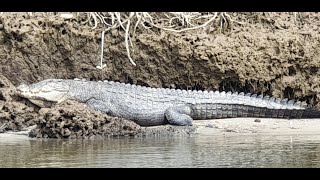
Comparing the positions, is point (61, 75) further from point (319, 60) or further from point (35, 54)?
point (319, 60)

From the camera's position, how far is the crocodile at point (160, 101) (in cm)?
586

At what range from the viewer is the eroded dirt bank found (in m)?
6.02

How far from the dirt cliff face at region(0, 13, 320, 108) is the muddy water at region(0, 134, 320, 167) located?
2.61ft

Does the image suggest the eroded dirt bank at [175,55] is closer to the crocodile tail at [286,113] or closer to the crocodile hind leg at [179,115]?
the crocodile tail at [286,113]

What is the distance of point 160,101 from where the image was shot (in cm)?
591

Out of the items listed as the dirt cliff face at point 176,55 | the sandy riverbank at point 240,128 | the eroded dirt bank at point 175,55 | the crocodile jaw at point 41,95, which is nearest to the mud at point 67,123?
the sandy riverbank at point 240,128

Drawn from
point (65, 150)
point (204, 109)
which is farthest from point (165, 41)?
point (65, 150)

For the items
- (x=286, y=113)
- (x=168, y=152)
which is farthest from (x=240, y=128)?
(x=168, y=152)

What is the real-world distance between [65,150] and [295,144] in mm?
1683

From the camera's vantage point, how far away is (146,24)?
6121mm

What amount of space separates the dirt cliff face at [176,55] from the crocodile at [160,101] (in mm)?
140

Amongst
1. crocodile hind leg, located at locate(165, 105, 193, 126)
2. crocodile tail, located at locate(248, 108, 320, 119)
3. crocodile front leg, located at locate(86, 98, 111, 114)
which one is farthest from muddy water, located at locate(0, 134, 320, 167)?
crocodile front leg, located at locate(86, 98, 111, 114)

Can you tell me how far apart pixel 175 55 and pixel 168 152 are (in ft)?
4.79

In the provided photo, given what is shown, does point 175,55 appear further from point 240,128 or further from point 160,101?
point 240,128
